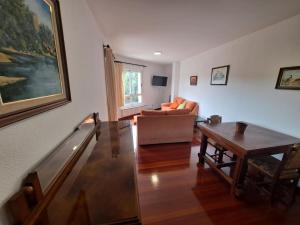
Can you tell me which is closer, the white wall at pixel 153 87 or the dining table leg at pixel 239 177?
the dining table leg at pixel 239 177

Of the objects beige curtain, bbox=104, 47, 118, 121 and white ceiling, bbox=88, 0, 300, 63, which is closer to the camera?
white ceiling, bbox=88, 0, 300, 63

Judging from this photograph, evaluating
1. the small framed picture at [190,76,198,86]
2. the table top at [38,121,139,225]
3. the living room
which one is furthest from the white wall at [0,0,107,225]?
the small framed picture at [190,76,198,86]

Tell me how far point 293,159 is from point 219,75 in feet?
7.79

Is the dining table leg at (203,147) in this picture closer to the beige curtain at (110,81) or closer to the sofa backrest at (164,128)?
the sofa backrest at (164,128)

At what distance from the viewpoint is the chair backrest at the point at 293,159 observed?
4.48 ft

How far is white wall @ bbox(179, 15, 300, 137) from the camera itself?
1.86 meters

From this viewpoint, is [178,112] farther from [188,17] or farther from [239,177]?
[188,17]

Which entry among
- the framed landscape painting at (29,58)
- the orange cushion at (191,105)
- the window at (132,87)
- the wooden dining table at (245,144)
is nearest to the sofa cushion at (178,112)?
the wooden dining table at (245,144)

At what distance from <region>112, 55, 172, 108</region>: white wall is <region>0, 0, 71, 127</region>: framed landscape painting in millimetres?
5058

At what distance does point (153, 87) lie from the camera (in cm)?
669

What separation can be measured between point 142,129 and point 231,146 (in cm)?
175

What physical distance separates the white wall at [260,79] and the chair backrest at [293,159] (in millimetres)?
591

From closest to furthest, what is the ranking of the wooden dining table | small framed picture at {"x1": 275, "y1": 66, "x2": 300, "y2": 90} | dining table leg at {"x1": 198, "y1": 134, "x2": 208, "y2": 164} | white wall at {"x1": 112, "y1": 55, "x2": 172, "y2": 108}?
1. the wooden dining table
2. small framed picture at {"x1": 275, "y1": 66, "x2": 300, "y2": 90}
3. dining table leg at {"x1": 198, "y1": 134, "x2": 208, "y2": 164}
4. white wall at {"x1": 112, "y1": 55, "x2": 172, "y2": 108}

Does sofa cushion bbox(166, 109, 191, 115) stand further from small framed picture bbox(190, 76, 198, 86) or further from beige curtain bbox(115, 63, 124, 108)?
beige curtain bbox(115, 63, 124, 108)
